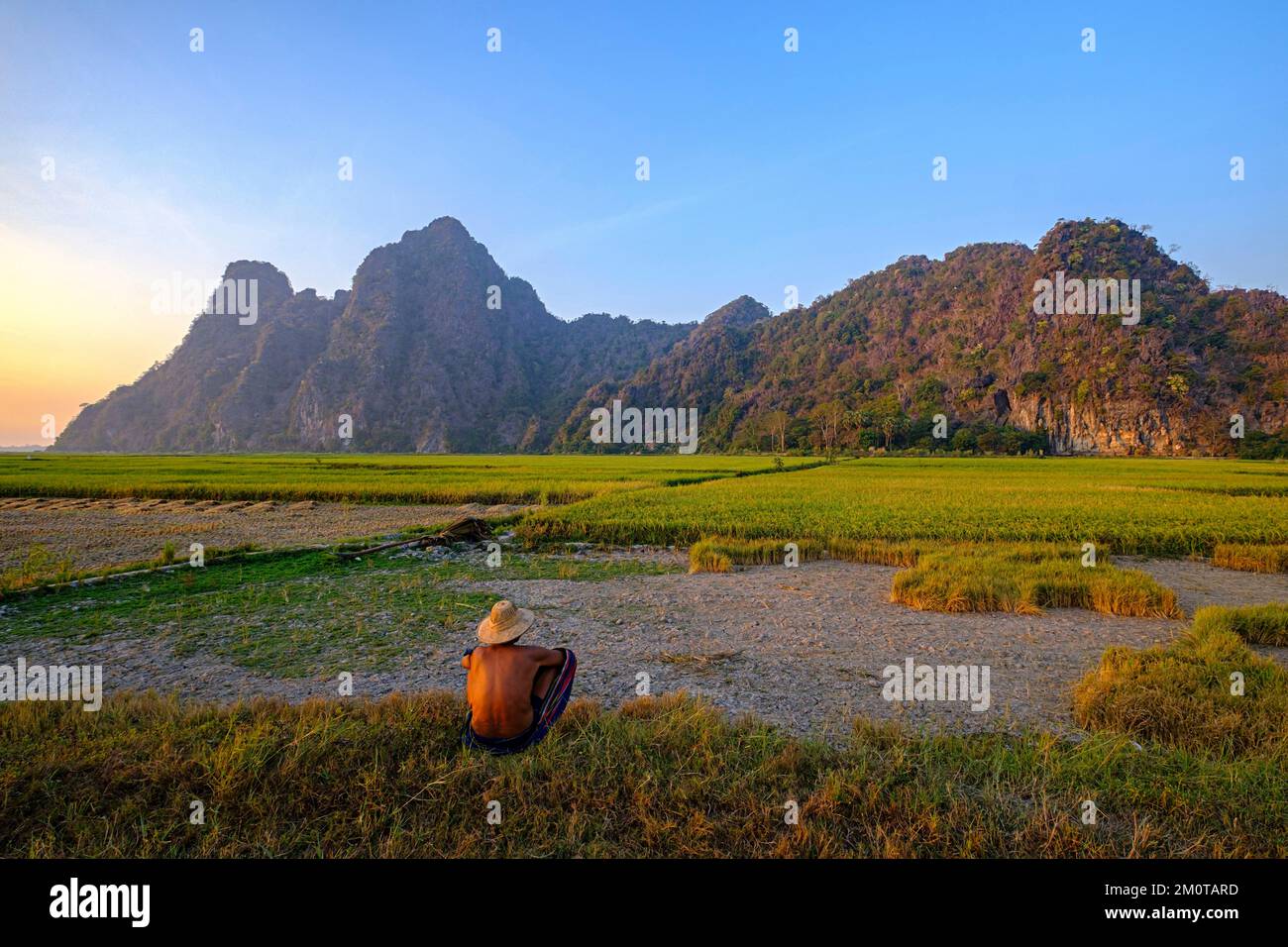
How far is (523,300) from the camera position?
178 meters

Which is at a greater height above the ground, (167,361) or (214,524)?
(167,361)

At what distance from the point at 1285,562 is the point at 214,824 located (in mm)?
17626

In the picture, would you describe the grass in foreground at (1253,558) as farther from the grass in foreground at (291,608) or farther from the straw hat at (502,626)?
the straw hat at (502,626)

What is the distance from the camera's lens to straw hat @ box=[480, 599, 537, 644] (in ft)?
12.0

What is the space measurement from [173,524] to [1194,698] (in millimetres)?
23278

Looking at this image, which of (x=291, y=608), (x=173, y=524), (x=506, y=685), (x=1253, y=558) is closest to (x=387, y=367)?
(x=173, y=524)

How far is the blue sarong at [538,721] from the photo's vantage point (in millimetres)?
3566

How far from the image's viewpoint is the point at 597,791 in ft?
10.5

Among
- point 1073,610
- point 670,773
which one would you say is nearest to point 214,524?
point 670,773

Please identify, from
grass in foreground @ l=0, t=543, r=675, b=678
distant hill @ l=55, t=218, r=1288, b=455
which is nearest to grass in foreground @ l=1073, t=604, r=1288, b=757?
grass in foreground @ l=0, t=543, r=675, b=678

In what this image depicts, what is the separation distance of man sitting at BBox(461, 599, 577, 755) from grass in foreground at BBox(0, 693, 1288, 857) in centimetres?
16

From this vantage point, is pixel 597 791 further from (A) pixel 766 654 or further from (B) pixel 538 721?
(A) pixel 766 654

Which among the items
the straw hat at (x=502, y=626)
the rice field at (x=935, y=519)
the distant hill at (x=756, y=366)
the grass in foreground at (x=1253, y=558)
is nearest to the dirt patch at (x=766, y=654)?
the straw hat at (x=502, y=626)
